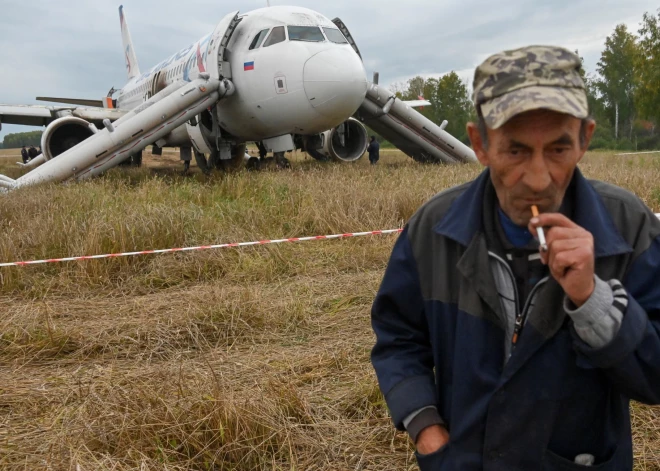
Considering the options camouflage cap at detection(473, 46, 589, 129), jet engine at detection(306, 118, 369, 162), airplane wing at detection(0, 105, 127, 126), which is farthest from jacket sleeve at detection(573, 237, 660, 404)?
airplane wing at detection(0, 105, 127, 126)

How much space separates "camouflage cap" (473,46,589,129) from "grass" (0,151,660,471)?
1.66 meters

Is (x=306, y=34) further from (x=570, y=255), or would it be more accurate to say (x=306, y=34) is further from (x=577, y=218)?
(x=570, y=255)

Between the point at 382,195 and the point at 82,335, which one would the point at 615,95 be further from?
the point at 82,335

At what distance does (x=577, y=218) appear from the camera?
3.64 ft

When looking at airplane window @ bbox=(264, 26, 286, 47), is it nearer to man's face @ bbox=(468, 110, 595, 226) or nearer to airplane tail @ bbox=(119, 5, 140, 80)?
man's face @ bbox=(468, 110, 595, 226)

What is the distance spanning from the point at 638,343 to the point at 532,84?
1.68 feet

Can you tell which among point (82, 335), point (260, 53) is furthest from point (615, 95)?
point (82, 335)

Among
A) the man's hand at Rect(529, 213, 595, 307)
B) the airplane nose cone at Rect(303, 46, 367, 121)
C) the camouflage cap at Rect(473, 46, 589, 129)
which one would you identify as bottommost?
the man's hand at Rect(529, 213, 595, 307)

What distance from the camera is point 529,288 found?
1139mm

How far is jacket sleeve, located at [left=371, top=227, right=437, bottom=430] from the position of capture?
4.22 ft

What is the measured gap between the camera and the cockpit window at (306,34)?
33.9 feet

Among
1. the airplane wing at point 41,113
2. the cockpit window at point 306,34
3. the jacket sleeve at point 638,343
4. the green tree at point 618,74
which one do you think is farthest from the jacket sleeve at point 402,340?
the green tree at point 618,74

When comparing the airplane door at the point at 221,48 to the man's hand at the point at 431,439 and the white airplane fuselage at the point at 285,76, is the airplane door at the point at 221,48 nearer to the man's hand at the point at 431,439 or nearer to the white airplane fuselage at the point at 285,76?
the white airplane fuselage at the point at 285,76

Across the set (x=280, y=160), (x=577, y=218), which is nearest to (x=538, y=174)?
(x=577, y=218)
